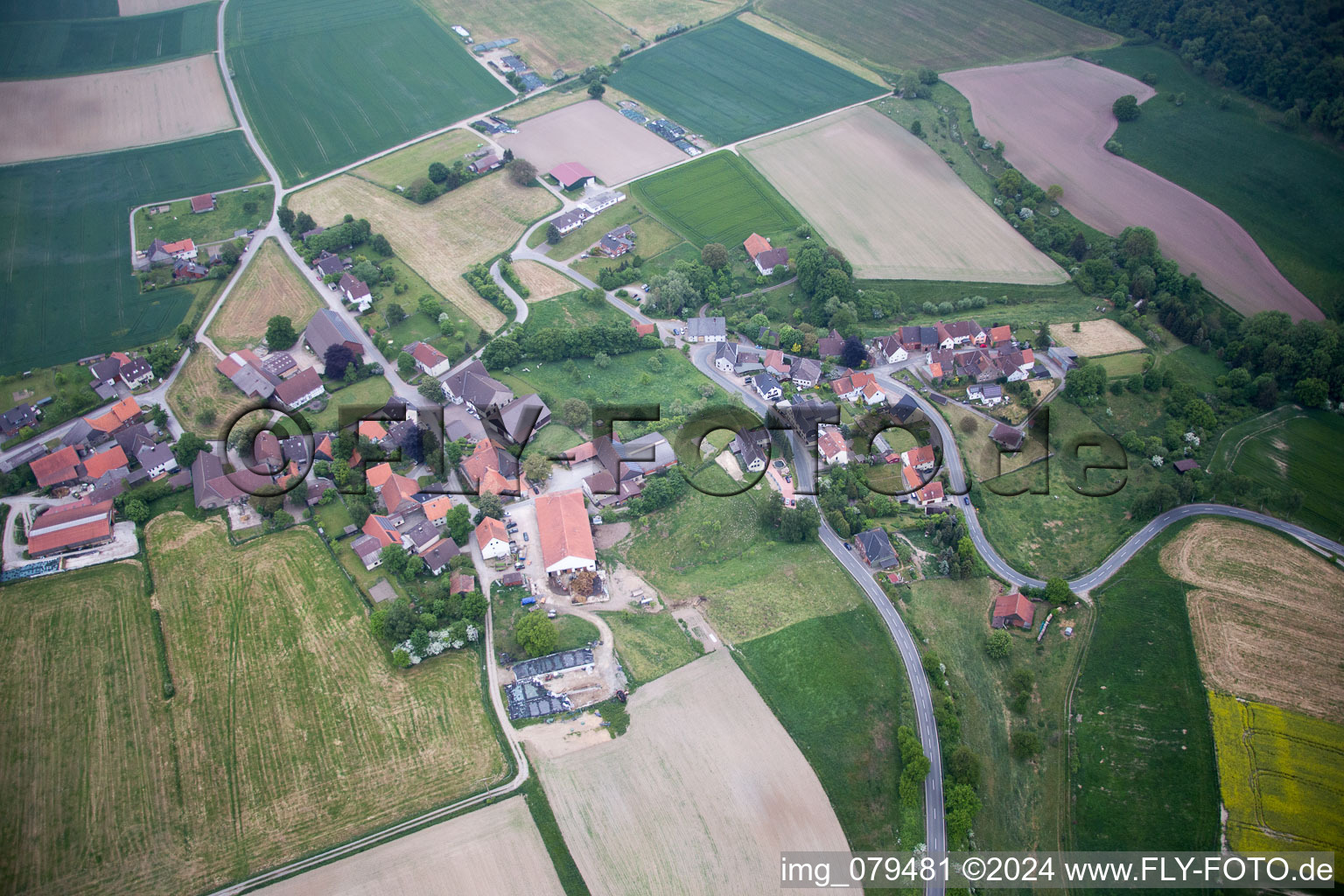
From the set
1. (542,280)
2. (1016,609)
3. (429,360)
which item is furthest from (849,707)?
(542,280)

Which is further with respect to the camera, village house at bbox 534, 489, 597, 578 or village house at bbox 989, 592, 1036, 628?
village house at bbox 534, 489, 597, 578

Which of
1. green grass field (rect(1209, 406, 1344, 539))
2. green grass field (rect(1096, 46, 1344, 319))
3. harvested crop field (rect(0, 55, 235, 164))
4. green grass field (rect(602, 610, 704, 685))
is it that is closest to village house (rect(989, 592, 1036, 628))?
green grass field (rect(602, 610, 704, 685))

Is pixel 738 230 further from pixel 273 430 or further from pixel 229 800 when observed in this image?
pixel 229 800

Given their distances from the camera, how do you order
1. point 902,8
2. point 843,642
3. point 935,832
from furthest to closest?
point 902,8 → point 843,642 → point 935,832

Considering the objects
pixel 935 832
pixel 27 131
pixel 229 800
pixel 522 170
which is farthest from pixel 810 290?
pixel 27 131

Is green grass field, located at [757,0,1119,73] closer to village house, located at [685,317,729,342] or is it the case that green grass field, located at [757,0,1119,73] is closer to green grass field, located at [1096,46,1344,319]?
green grass field, located at [1096,46,1344,319]

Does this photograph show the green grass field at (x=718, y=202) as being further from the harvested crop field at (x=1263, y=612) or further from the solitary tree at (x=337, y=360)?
the harvested crop field at (x=1263, y=612)
